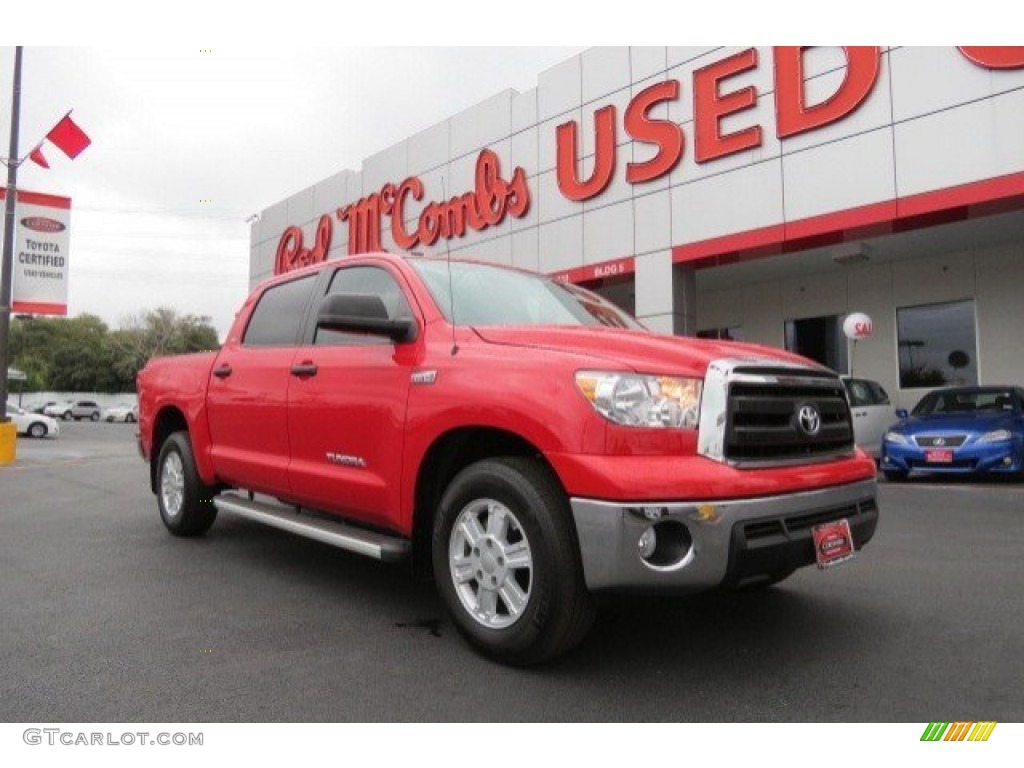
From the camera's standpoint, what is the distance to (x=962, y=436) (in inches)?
371

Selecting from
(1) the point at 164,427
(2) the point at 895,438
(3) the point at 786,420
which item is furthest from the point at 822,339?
(3) the point at 786,420

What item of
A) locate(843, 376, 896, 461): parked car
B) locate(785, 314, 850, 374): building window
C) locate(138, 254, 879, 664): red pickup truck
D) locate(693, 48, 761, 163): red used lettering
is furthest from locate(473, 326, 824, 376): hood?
locate(785, 314, 850, 374): building window

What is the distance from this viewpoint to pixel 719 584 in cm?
277

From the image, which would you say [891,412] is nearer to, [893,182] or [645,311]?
[893,182]

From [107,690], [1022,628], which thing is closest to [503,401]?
[107,690]

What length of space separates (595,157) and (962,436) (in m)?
8.68

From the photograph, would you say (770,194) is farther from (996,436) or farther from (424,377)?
(424,377)

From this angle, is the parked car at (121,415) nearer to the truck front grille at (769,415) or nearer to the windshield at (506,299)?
the windshield at (506,299)

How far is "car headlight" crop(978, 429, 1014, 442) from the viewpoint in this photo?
926cm

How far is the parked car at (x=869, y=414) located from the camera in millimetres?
11461

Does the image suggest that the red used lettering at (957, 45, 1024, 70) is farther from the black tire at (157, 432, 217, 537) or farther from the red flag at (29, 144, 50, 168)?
the red flag at (29, 144, 50, 168)

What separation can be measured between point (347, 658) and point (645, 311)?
12.2 metres

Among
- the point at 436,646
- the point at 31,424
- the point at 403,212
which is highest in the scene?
the point at 403,212

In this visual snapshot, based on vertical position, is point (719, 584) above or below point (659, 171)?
below
